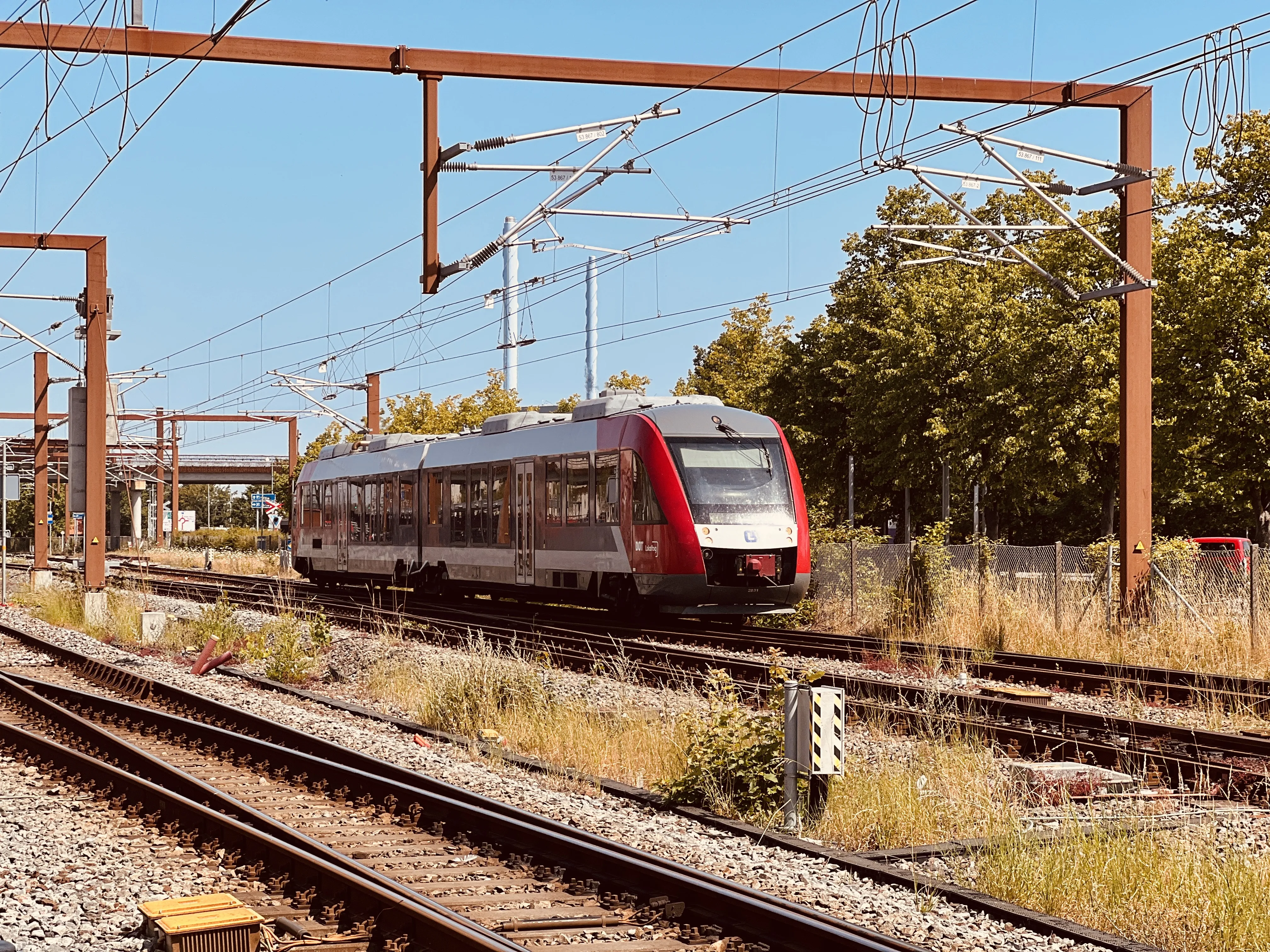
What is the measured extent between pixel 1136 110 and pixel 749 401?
33508 mm

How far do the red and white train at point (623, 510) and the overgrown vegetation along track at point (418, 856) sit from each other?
875 cm

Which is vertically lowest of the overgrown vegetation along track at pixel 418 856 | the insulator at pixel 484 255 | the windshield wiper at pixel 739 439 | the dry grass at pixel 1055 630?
the overgrown vegetation along track at pixel 418 856

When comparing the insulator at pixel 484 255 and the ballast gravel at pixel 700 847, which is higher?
the insulator at pixel 484 255

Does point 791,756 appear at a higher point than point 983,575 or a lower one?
lower

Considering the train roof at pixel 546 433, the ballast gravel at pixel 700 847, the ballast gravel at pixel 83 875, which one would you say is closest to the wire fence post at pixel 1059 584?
the train roof at pixel 546 433

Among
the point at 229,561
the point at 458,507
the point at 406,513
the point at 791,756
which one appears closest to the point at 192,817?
the point at 791,756

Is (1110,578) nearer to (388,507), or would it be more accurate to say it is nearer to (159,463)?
(388,507)

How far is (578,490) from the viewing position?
939 inches

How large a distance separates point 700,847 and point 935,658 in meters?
10.0

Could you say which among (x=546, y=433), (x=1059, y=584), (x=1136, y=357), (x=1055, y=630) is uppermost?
(x=1136, y=357)

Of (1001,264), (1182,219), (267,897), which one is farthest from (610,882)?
(1001,264)

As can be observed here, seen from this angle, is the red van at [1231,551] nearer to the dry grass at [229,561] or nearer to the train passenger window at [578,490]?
the train passenger window at [578,490]

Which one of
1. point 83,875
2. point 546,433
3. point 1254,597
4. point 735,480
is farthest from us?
point 546,433

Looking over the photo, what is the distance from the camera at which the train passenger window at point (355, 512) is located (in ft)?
114
